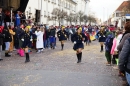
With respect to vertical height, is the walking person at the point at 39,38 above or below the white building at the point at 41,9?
below

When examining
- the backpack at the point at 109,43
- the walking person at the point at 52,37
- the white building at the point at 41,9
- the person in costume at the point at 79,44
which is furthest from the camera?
the white building at the point at 41,9

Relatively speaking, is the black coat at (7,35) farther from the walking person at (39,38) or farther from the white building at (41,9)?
the white building at (41,9)

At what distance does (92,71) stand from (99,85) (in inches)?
101

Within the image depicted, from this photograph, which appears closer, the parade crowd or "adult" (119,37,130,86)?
"adult" (119,37,130,86)

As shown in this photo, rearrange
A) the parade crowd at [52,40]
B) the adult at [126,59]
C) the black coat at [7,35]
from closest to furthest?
the adult at [126,59], the parade crowd at [52,40], the black coat at [7,35]

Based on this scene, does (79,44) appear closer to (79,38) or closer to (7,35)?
(79,38)

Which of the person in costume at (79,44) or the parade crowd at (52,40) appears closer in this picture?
the parade crowd at (52,40)

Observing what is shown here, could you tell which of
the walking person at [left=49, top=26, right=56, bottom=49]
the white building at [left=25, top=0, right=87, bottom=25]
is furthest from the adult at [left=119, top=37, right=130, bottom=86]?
the white building at [left=25, top=0, right=87, bottom=25]

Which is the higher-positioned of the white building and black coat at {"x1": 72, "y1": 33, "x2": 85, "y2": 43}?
the white building

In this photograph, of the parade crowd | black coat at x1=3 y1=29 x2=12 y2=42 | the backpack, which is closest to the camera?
the parade crowd

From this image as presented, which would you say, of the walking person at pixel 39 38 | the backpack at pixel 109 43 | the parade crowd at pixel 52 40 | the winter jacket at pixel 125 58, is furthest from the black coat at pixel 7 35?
the winter jacket at pixel 125 58

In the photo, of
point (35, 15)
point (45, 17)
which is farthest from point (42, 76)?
point (45, 17)

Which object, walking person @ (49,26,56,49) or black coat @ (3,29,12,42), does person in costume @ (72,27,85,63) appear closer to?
black coat @ (3,29,12,42)

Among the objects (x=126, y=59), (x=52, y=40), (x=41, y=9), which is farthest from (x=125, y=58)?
(x=41, y=9)
